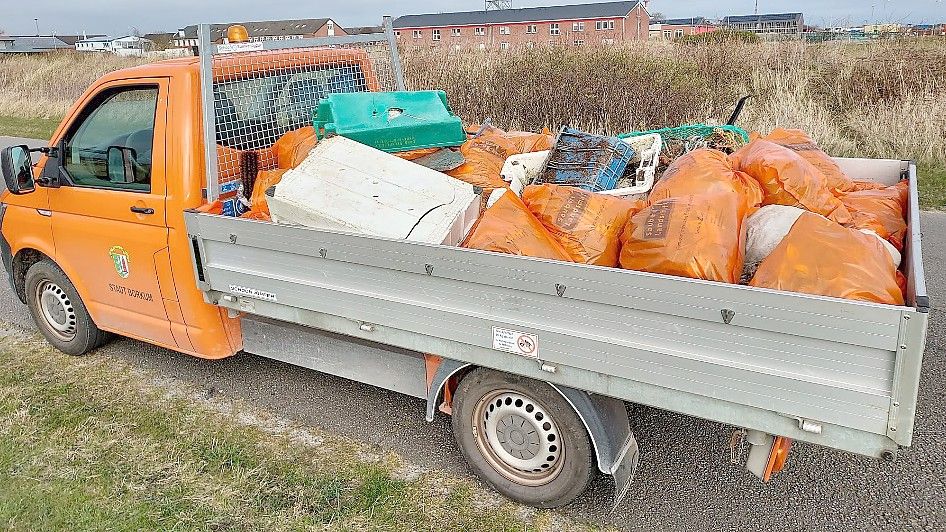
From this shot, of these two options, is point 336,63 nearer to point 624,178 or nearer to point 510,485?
point 624,178

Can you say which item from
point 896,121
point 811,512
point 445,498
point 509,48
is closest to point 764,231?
point 811,512

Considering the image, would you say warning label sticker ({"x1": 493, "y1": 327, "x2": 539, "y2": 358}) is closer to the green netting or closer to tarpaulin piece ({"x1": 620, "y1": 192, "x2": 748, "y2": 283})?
tarpaulin piece ({"x1": 620, "y1": 192, "x2": 748, "y2": 283})

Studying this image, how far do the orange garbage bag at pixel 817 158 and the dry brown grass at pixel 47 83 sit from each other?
59.0 ft

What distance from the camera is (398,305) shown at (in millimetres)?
2996

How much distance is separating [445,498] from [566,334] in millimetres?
1098

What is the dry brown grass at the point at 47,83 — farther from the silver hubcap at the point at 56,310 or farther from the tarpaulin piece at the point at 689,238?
the tarpaulin piece at the point at 689,238

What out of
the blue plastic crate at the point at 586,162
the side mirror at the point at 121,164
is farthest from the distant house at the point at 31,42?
the blue plastic crate at the point at 586,162

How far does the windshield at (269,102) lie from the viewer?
3.95 metres

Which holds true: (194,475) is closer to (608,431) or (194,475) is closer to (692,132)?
(608,431)

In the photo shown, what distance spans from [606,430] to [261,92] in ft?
9.17

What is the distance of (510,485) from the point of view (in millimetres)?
3148

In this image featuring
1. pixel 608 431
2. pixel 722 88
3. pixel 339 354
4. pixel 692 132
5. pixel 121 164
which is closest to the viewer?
pixel 608 431

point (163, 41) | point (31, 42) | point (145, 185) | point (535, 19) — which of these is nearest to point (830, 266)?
point (145, 185)

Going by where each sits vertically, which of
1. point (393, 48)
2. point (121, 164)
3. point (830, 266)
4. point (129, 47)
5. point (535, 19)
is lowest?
point (830, 266)
